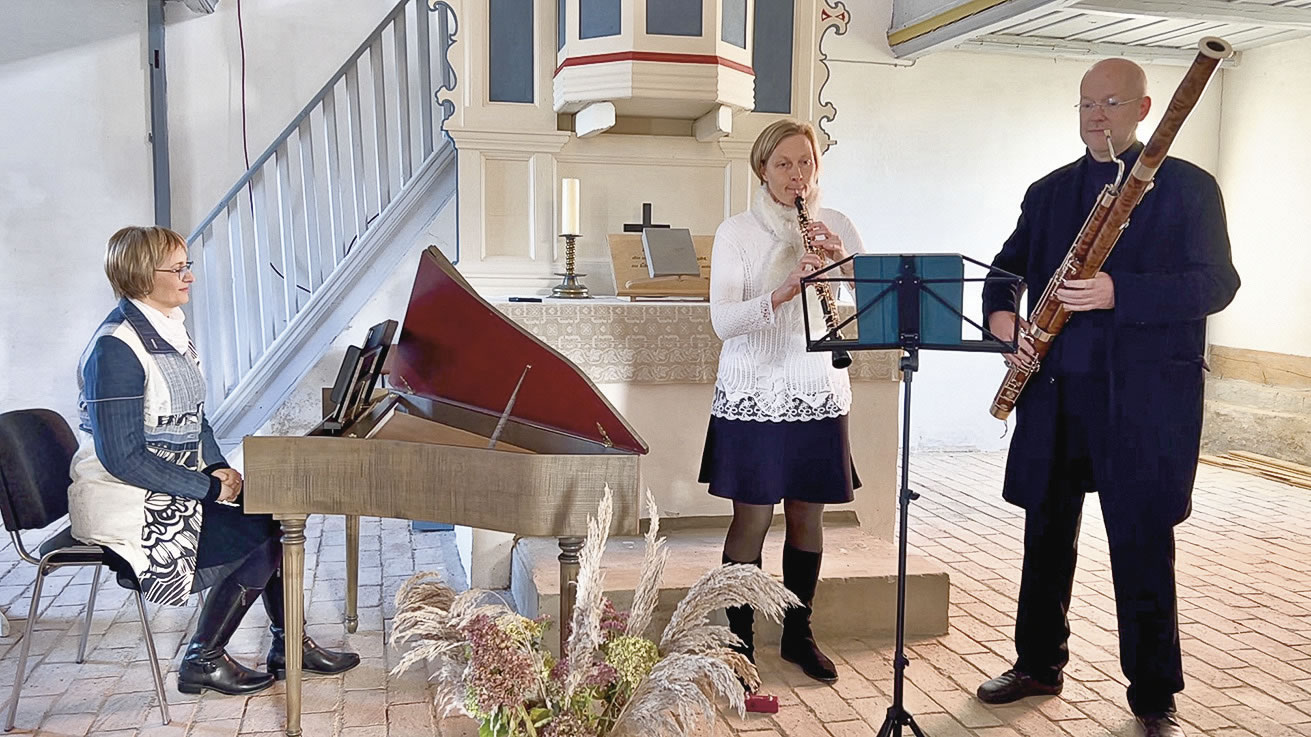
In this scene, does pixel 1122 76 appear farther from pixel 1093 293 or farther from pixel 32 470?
pixel 32 470

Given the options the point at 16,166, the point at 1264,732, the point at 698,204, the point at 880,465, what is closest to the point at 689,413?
the point at 880,465

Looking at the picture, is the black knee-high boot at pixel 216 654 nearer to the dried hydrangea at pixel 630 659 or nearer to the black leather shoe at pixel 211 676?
the black leather shoe at pixel 211 676

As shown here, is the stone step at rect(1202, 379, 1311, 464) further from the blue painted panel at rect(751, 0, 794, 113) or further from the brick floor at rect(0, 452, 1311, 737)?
the blue painted panel at rect(751, 0, 794, 113)

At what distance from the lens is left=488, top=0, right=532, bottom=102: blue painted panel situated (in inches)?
172

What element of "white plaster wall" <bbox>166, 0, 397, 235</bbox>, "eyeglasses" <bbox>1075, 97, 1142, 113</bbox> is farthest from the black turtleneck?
"white plaster wall" <bbox>166, 0, 397, 235</bbox>

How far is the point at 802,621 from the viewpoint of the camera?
3.06 metres

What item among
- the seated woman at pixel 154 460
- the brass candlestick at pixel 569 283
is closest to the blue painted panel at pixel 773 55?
the brass candlestick at pixel 569 283

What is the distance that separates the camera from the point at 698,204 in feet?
15.3

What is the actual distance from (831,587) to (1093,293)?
135cm

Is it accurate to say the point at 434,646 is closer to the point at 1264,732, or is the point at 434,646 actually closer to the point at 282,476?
the point at 282,476

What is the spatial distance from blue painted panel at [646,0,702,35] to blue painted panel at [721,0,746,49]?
0.46 feet

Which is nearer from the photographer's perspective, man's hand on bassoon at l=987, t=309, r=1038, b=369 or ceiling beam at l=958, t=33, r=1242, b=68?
man's hand on bassoon at l=987, t=309, r=1038, b=369

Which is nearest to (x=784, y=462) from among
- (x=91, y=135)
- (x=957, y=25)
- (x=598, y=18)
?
(x=598, y=18)

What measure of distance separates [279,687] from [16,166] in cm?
425
